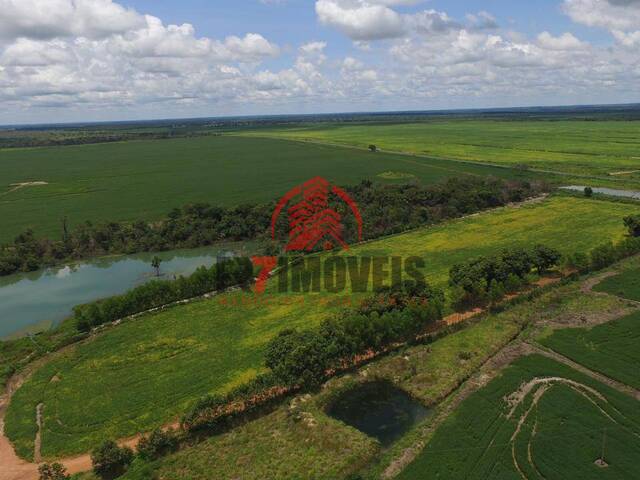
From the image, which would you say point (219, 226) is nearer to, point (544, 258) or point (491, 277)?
point (491, 277)

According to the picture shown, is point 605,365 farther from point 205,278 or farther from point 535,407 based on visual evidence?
point 205,278

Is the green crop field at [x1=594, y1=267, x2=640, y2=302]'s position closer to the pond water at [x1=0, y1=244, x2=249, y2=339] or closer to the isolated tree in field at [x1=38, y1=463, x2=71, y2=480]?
the pond water at [x1=0, y1=244, x2=249, y2=339]

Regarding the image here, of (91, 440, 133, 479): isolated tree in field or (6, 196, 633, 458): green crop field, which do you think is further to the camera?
(6, 196, 633, 458): green crop field

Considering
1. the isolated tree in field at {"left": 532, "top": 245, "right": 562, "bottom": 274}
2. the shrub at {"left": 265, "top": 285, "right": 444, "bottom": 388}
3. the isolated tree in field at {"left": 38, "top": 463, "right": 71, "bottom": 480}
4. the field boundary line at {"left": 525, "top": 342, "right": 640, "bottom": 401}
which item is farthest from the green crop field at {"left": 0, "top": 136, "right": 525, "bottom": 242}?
the field boundary line at {"left": 525, "top": 342, "right": 640, "bottom": 401}

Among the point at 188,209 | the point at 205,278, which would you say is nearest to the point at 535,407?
the point at 205,278

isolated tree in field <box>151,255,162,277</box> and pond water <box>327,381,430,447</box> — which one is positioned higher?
isolated tree in field <box>151,255,162,277</box>

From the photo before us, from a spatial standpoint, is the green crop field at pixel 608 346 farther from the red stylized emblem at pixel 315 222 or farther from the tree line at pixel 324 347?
the red stylized emblem at pixel 315 222

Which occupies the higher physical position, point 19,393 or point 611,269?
point 611,269
